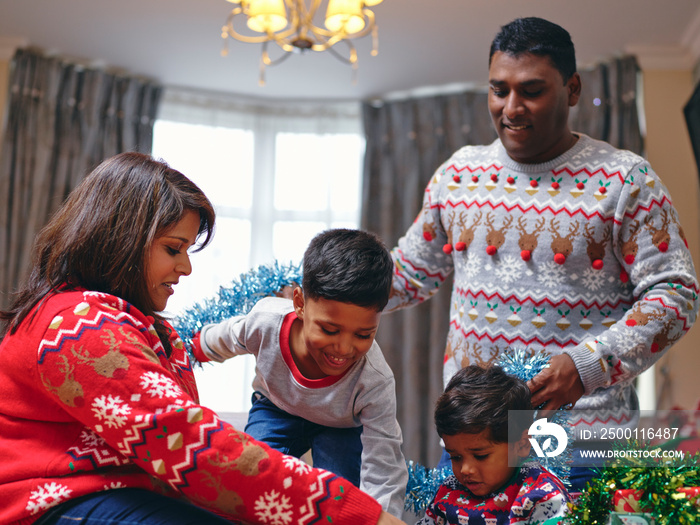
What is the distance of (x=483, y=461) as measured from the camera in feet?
4.56

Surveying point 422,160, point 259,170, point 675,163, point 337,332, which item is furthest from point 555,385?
point 259,170

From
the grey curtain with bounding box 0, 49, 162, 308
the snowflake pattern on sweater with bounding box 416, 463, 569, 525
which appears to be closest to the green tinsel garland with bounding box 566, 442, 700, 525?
the snowflake pattern on sweater with bounding box 416, 463, 569, 525

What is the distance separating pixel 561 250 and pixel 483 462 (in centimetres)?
A: 57

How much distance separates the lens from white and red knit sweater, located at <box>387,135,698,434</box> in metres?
1.50

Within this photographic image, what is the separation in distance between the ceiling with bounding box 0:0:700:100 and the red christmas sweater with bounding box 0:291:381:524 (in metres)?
3.45

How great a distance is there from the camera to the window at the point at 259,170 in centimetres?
538

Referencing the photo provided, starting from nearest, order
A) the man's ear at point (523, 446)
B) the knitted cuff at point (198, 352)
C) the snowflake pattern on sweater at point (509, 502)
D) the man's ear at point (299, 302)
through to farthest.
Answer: the snowflake pattern on sweater at point (509, 502)
the man's ear at point (523, 446)
the man's ear at point (299, 302)
the knitted cuff at point (198, 352)

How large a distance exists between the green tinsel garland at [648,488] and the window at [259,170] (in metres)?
4.30

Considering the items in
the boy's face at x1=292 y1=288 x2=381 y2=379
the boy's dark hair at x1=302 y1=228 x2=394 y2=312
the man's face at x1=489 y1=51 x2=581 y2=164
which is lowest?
the boy's face at x1=292 y1=288 x2=381 y2=379

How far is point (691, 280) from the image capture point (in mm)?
1523

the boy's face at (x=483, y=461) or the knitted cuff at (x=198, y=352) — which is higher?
the knitted cuff at (x=198, y=352)

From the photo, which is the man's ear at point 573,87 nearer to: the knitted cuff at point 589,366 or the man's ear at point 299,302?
the knitted cuff at point 589,366

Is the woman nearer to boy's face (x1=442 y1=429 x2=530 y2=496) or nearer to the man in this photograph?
boy's face (x1=442 y1=429 x2=530 y2=496)

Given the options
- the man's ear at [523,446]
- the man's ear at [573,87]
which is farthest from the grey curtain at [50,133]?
the man's ear at [523,446]
